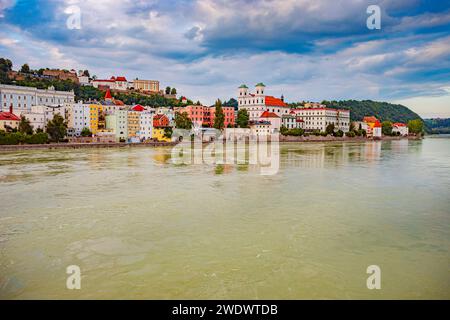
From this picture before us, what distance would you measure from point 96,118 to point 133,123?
469 cm

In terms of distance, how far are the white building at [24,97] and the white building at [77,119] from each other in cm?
700

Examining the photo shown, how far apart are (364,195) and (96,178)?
408 inches

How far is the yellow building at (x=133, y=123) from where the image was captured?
4750 cm

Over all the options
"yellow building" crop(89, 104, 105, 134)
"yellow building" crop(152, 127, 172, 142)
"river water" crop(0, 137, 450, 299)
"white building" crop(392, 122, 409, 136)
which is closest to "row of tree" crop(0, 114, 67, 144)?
"yellow building" crop(89, 104, 105, 134)

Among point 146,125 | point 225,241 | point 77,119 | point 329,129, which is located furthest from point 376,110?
point 225,241

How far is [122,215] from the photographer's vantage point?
28.0 feet

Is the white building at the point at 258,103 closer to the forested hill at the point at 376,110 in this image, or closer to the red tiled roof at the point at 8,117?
A: the red tiled roof at the point at 8,117

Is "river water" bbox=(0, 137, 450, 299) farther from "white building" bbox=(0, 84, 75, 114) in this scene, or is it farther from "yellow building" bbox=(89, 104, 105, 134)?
"white building" bbox=(0, 84, 75, 114)

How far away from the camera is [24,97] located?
51.4 metres

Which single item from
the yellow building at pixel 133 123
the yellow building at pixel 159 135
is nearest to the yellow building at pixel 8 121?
the yellow building at pixel 133 123

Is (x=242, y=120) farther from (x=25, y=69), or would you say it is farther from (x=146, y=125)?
(x=25, y=69)

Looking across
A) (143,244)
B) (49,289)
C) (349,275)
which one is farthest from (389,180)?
(49,289)

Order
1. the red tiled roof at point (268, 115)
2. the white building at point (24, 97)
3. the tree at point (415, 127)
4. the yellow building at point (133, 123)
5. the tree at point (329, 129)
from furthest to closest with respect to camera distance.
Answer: the tree at point (415, 127), the tree at point (329, 129), the red tiled roof at point (268, 115), the white building at point (24, 97), the yellow building at point (133, 123)
